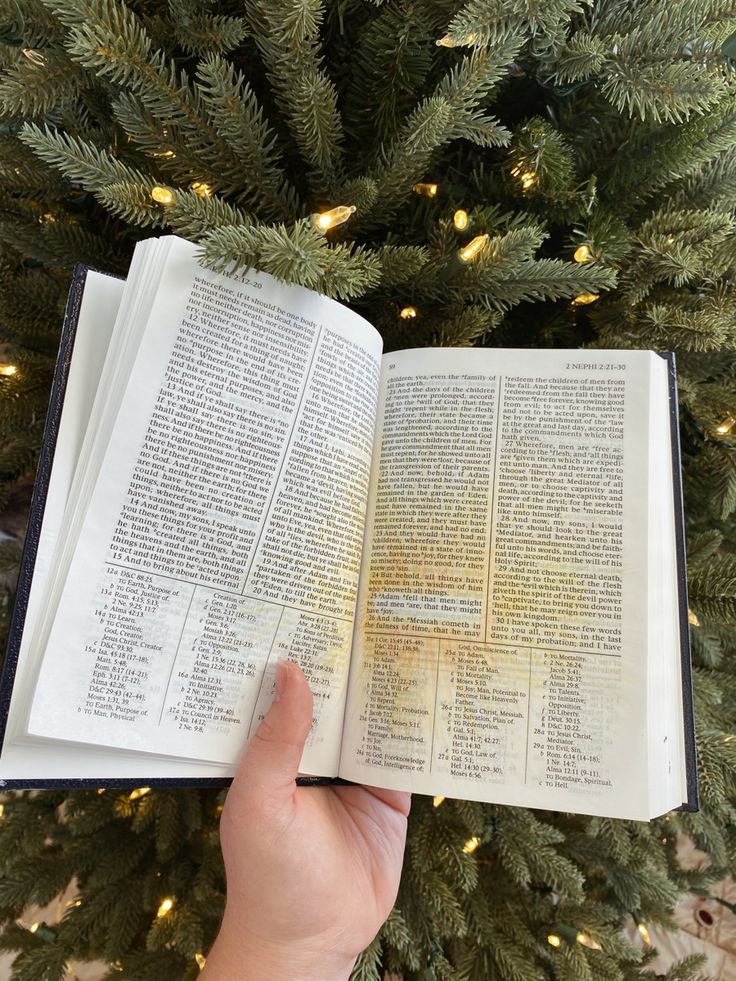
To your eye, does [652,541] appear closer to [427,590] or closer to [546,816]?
[427,590]

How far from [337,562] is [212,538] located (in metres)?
0.12

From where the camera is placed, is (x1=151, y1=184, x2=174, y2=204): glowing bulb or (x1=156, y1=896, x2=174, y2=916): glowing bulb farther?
(x1=156, y1=896, x2=174, y2=916): glowing bulb

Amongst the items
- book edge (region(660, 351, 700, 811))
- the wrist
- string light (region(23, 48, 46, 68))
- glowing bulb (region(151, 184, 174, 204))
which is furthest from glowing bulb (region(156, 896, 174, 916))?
string light (region(23, 48, 46, 68))

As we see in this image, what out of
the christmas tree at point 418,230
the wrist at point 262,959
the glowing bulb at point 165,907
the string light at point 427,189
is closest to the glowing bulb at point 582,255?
the christmas tree at point 418,230

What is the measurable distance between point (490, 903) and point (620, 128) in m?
0.87

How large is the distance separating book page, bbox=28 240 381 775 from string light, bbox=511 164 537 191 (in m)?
0.21

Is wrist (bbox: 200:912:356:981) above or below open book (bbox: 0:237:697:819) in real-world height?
below

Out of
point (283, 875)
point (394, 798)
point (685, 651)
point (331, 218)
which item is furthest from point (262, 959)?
point (331, 218)

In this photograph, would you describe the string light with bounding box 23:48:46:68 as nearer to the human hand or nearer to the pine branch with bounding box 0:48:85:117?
the pine branch with bounding box 0:48:85:117

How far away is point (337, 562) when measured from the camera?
0.58 m

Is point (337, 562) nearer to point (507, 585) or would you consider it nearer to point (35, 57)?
point (507, 585)

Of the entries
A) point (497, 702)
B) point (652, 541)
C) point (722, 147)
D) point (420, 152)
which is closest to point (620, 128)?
point (722, 147)

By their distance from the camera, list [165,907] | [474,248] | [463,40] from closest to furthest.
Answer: [463,40] → [474,248] → [165,907]

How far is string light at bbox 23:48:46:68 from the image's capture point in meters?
0.50
